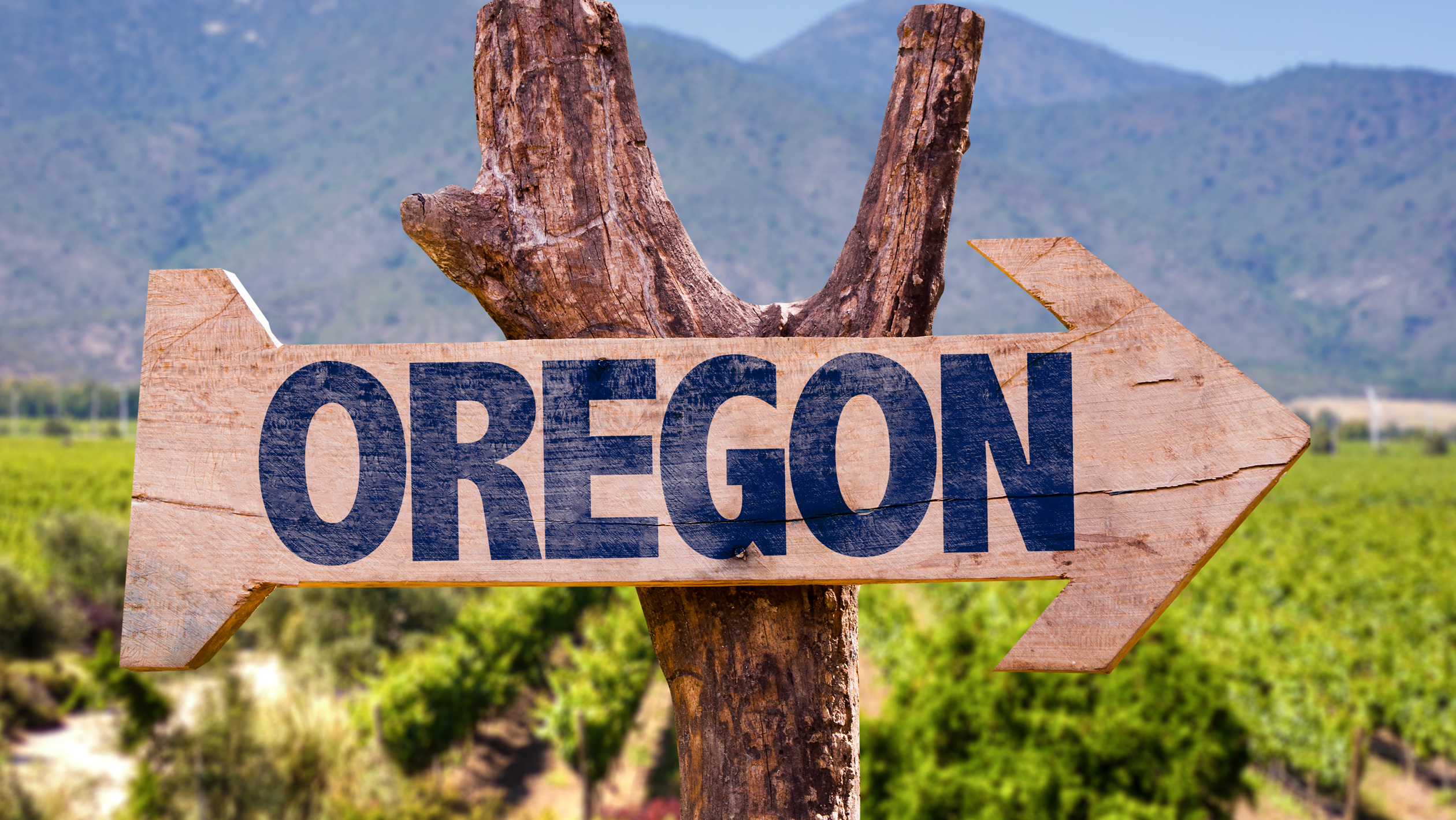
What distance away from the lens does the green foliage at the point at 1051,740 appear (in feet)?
18.0

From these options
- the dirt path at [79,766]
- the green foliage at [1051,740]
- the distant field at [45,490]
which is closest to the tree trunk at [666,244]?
the green foliage at [1051,740]

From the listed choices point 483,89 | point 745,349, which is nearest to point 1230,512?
point 745,349

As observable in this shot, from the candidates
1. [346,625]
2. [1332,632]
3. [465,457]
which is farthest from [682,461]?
[346,625]

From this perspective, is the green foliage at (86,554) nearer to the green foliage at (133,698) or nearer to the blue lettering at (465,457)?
the green foliage at (133,698)

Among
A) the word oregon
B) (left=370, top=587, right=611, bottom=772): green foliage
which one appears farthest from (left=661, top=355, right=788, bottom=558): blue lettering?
(left=370, top=587, right=611, bottom=772): green foliage

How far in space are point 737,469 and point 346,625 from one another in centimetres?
1417

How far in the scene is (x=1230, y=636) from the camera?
1126 cm

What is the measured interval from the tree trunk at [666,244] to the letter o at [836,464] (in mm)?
140

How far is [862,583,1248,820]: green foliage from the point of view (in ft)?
18.0

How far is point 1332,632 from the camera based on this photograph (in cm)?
1138

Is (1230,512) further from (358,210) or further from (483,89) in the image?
(358,210)

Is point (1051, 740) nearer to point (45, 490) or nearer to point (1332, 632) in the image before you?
point (1332, 632)

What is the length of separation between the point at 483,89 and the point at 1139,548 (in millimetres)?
1470

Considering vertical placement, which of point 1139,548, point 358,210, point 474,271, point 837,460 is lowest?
point 1139,548
